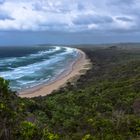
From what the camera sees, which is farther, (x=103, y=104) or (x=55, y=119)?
(x=103, y=104)

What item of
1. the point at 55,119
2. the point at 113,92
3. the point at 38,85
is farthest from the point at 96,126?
the point at 38,85

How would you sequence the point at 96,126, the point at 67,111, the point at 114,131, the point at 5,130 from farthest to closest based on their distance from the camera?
the point at 67,111
the point at 96,126
the point at 114,131
the point at 5,130

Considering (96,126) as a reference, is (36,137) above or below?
above

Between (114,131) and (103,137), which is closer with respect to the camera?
(103,137)

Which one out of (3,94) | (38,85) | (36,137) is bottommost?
(38,85)

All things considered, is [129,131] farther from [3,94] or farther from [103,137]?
[3,94]

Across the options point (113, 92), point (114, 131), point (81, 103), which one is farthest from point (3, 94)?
point (113, 92)

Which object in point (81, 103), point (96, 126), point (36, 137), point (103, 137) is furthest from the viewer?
point (81, 103)

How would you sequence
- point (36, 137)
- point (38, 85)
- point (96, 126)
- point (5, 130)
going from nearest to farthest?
point (5, 130), point (36, 137), point (96, 126), point (38, 85)

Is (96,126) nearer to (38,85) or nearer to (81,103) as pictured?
(81,103)
